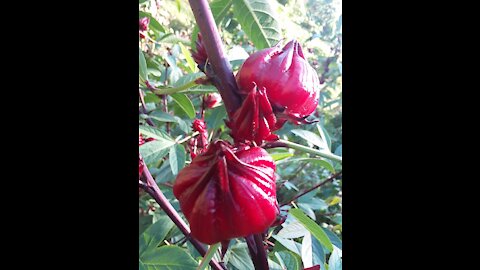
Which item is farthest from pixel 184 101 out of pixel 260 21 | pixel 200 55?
pixel 200 55

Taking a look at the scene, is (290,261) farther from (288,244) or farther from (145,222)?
(145,222)

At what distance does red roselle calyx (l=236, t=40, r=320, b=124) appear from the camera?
39 centimetres

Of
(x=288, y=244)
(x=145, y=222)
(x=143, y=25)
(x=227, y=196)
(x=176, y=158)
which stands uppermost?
(x=143, y=25)

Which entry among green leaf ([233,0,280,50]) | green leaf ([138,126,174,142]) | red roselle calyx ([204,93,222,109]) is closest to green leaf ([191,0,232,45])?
green leaf ([233,0,280,50])

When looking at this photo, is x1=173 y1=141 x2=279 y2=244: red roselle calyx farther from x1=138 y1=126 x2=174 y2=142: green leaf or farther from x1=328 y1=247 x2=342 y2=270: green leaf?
x1=138 y1=126 x2=174 y2=142: green leaf

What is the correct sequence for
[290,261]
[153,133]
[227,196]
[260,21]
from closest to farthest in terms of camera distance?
[227,196], [260,21], [290,261], [153,133]

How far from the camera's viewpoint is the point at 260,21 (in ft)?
1.83

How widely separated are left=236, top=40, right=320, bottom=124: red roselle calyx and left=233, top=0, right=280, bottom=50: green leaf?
0.50ft

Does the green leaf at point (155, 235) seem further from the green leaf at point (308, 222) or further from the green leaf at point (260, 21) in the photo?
the green leaf at point (260, 21)

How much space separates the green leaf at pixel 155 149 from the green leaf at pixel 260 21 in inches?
11.5

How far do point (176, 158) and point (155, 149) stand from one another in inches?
1.5
